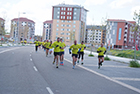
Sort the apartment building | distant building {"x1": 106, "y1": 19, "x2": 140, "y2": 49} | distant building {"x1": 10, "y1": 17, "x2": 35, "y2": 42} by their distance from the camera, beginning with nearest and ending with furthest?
1. distant building {"x1": 10, "y1": 17, "x2": 35, "y2": 42}
2. distant building {"x1": 106, "y1": 19, "x2": 140, "y2": 49}
3. the apartment building

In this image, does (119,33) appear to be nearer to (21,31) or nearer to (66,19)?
(66,19)

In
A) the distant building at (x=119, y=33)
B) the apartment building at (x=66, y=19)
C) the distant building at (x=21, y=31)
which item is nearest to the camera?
the distant building at (x=21, y=31)

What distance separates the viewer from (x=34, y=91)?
6734 millimetres

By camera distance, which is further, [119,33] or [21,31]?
[119,33]

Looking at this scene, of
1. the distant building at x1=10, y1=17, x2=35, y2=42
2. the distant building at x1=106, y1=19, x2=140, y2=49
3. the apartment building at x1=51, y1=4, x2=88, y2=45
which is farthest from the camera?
the apartment building at x1=51, y1=4, x2=88, y2=45

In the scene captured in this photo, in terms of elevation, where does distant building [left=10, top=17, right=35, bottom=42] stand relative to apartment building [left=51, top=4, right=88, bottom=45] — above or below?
below

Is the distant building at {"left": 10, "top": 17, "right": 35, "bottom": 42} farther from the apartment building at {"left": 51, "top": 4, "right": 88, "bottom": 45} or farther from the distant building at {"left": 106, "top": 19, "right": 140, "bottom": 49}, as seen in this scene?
the distant building at {"left": 106, "top": 19, "right": 140, "bottom": 49}

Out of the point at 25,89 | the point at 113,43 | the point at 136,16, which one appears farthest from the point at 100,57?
the point at 113,43

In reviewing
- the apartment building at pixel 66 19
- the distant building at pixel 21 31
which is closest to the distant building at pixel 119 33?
the apartment building at pixel 66 19

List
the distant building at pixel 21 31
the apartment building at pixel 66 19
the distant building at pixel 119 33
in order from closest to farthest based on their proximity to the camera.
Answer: the distant building at pixel 21 31 < the distant building at pixel 119 33 < the apartment building at pixel 66 19

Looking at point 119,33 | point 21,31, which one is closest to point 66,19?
point 21,31

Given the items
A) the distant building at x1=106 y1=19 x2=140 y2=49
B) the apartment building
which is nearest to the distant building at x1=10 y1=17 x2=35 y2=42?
the apartment building

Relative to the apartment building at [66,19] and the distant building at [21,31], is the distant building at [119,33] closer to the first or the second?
the apartment building at [66,19]

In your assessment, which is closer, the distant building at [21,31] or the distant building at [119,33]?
the distant building at [21,31]
